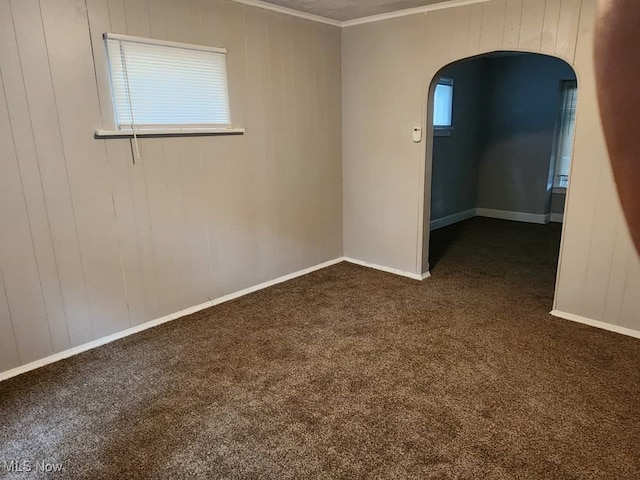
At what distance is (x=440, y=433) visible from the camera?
200 centimetres

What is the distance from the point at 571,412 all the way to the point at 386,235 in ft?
7.68

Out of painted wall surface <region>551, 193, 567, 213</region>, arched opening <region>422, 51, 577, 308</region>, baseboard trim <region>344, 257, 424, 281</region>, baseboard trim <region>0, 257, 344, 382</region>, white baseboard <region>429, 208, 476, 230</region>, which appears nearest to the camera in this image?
baseboard trim <region>0, 257, 344, 382</region>

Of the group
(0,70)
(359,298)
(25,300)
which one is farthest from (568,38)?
(25,300)

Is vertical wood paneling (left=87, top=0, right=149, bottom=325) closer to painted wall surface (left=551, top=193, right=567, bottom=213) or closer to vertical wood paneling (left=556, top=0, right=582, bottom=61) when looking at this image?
vertical wood paneling (left=556, top=0, right=582, bottom=61)

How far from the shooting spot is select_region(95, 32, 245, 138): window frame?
2.66 m

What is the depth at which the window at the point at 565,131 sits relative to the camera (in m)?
5.88

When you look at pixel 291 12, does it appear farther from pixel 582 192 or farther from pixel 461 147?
pixel 461 147

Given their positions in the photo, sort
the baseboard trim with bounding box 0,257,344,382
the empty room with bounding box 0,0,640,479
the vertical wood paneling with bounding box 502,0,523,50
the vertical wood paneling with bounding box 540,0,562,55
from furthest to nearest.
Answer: the vertical wood paneling with bounding box 502,0,523,50 < the vertical wood paneling with bounding box 540,0,562,55 < the baseboard trim with bounding box 0,257,344,382 < the empty room with bounding box 0,0,640,479

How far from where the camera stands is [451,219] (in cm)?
631

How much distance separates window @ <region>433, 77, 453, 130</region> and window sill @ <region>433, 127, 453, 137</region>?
20 mm

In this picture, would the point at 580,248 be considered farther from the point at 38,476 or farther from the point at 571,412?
the point at 38,476

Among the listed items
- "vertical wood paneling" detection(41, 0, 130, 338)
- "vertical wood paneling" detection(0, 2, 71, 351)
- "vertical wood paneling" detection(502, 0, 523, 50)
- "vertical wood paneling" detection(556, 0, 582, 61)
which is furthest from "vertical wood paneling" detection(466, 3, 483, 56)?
"vertical wood paneling" detection(0, 2, 71, 351)

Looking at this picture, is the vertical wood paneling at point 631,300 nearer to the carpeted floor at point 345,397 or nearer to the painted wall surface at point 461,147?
the carpeted floor at point 345,397

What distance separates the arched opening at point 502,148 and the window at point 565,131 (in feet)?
0.04
